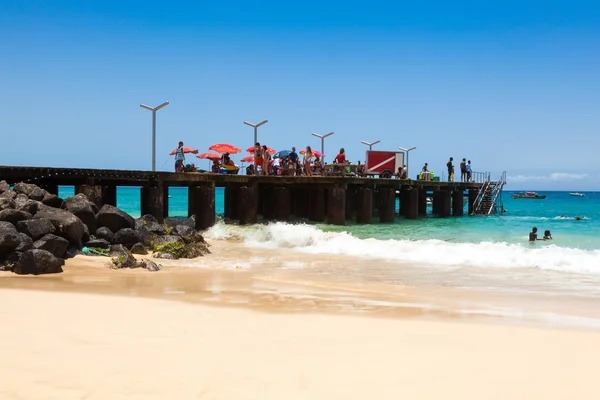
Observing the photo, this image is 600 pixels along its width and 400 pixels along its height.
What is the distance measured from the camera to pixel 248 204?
996 inches

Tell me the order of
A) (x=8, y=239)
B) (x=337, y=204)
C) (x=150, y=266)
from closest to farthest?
(x=8, y=239) → (x=150, y=266) → (x=337, y=204)

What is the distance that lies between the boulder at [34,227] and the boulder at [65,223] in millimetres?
570

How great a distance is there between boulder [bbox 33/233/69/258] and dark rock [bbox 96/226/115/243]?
245 cm

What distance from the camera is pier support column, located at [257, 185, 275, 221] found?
28062 mm

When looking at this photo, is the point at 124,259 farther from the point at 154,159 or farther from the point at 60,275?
the point at 154,159

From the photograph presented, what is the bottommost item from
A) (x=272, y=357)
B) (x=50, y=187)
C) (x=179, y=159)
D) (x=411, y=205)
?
(x=272, y=357)

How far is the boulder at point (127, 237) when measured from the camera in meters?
15.3

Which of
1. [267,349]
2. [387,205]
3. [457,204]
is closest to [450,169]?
[457,204]

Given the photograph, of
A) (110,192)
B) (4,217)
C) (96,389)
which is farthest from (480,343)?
(110,192)

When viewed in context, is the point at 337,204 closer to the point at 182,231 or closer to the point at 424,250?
the point at 424,250

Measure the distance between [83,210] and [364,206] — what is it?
16.8m

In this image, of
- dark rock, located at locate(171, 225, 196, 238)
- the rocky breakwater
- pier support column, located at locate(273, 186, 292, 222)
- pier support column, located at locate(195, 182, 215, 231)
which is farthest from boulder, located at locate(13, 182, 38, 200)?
pier support column, located at locate(273, 186, 292, 222)

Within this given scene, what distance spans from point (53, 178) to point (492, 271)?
512 inches

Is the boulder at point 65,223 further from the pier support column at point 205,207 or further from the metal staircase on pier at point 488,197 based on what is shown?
the metal staircase on pier at point 488,197
